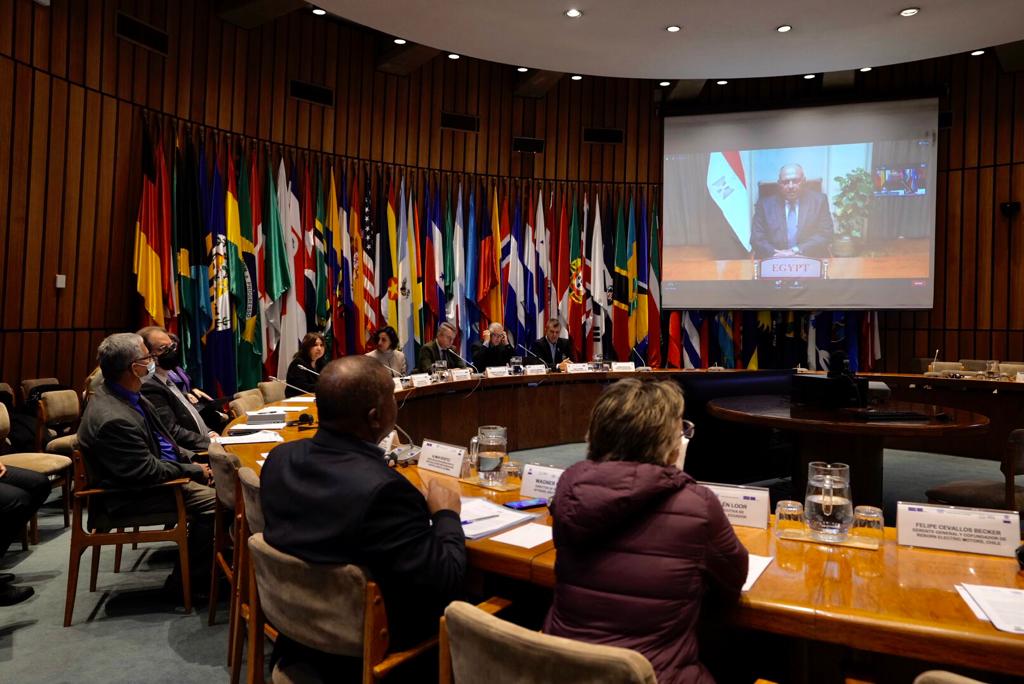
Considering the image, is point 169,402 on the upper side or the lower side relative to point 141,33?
lower

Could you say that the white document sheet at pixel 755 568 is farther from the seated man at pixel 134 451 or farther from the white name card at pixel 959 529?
the seated man at pixel 134 451

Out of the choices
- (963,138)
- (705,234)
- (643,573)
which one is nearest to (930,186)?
(963,138)

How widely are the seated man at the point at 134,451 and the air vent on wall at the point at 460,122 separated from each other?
18.8 feet

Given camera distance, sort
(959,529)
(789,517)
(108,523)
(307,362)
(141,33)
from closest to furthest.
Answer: (959,529), (789,517), (108,523), (307,362), (141,33)

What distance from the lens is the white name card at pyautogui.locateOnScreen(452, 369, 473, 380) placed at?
623 cm

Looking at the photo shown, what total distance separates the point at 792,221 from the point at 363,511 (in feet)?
25.7

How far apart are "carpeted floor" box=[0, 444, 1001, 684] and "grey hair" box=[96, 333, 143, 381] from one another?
3.47 ft

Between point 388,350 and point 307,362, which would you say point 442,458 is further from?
point 388,350

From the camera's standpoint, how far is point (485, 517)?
2094mm

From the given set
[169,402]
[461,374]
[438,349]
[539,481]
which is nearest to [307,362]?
[461,374]

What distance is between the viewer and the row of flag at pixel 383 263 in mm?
6320

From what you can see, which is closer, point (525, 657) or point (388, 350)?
point (525, 657)

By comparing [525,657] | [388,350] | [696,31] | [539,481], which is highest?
[696,31]

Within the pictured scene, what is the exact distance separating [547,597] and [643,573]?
92cm
